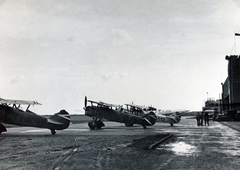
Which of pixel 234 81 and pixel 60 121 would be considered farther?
pixel 234 81

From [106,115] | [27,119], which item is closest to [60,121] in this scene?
[27,119]

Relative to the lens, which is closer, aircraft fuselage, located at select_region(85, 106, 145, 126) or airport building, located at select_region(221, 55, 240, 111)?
aircraft fuselage, located at select_region(85, 106, 145, 126)

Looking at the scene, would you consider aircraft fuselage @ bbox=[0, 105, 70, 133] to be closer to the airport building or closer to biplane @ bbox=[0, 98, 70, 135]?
biplane @ bbox=[0, 98, 70, 135]

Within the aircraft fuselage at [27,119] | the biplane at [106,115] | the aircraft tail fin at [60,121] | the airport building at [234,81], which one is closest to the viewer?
the aircraft fuselage at [27,119]

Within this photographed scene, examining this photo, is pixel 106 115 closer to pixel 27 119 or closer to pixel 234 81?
pixel 27 119

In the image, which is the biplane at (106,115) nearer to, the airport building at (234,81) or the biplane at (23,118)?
the biplane at (23,118)

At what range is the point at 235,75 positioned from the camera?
76.2 meters

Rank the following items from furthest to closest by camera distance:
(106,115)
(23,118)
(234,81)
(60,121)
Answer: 1. (234,81)
2. (106,115)
3. (60,121)
4. (23,118)

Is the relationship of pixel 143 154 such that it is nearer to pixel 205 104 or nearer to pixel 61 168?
pixel 61 168

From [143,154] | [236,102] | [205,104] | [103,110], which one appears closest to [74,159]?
[143,154]

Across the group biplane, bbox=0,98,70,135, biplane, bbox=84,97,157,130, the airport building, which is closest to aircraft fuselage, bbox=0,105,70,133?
biplane, bbox=0,98,70,135

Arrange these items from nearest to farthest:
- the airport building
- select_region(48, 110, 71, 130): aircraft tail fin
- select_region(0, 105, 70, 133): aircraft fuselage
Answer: select_region(0, 105, 70, 133): aircraft fuselage → select_region(48, 110, 71, 130): aircraft tail fin → the airport building

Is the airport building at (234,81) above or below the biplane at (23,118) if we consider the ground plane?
above

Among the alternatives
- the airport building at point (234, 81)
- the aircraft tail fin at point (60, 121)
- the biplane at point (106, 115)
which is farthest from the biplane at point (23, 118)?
the airport building at point (234, 81)
